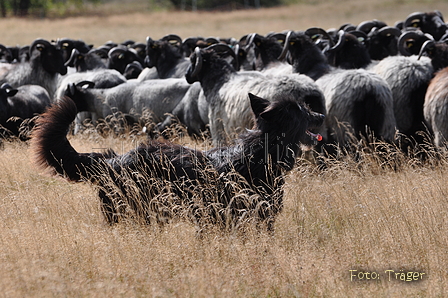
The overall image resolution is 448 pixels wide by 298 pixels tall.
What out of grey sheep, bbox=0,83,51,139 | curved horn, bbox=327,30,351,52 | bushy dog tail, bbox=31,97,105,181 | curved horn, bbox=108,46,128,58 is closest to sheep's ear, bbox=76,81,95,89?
grey sheep, bbox=0,83,51,139

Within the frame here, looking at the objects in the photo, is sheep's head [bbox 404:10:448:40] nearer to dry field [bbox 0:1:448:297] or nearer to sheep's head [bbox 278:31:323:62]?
sheep's head [bbox 278:31:323:62]

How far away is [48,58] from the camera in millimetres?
13914

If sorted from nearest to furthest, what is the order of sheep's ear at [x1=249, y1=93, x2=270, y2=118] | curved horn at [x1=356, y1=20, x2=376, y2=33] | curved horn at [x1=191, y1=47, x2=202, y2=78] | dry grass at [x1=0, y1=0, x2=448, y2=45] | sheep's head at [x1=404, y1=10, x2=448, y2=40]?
sheep's ear at [x1=249, y1=93, x2=270, y2=118] < curved horn at [x1=191, y1=47, x2=202, y2=78] < sheep's head at [x1=404, y1=10, x2=448, y2=40] < curved horn at [x1=356, y1=20, x2=376, y2=33] < dry grass at [x1=0, y1=0, x2=448, y2=45]

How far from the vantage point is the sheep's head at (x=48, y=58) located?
1388 centimetres

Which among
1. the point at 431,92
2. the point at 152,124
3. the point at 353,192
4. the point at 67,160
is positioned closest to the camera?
the point at 67,160

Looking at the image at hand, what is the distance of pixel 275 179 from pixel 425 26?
12240 mm

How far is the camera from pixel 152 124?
11.2 metres

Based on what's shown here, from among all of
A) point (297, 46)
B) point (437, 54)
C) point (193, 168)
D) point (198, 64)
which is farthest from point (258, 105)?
point (437, 54)

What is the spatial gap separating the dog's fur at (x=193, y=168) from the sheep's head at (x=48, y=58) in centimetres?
874

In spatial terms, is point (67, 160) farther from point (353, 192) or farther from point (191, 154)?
point (353, 192)

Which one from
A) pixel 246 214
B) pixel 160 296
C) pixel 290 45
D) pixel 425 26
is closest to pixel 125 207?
pixel 246 214

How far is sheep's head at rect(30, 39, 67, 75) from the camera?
1388cm

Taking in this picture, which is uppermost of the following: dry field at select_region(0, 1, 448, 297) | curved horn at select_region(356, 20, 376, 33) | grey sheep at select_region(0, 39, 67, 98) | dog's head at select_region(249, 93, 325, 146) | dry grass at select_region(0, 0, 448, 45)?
dog's head at select_region(249, 93, 325, 146)

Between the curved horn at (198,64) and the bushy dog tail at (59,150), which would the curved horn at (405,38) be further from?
the bushy dog tail at (59,150)
